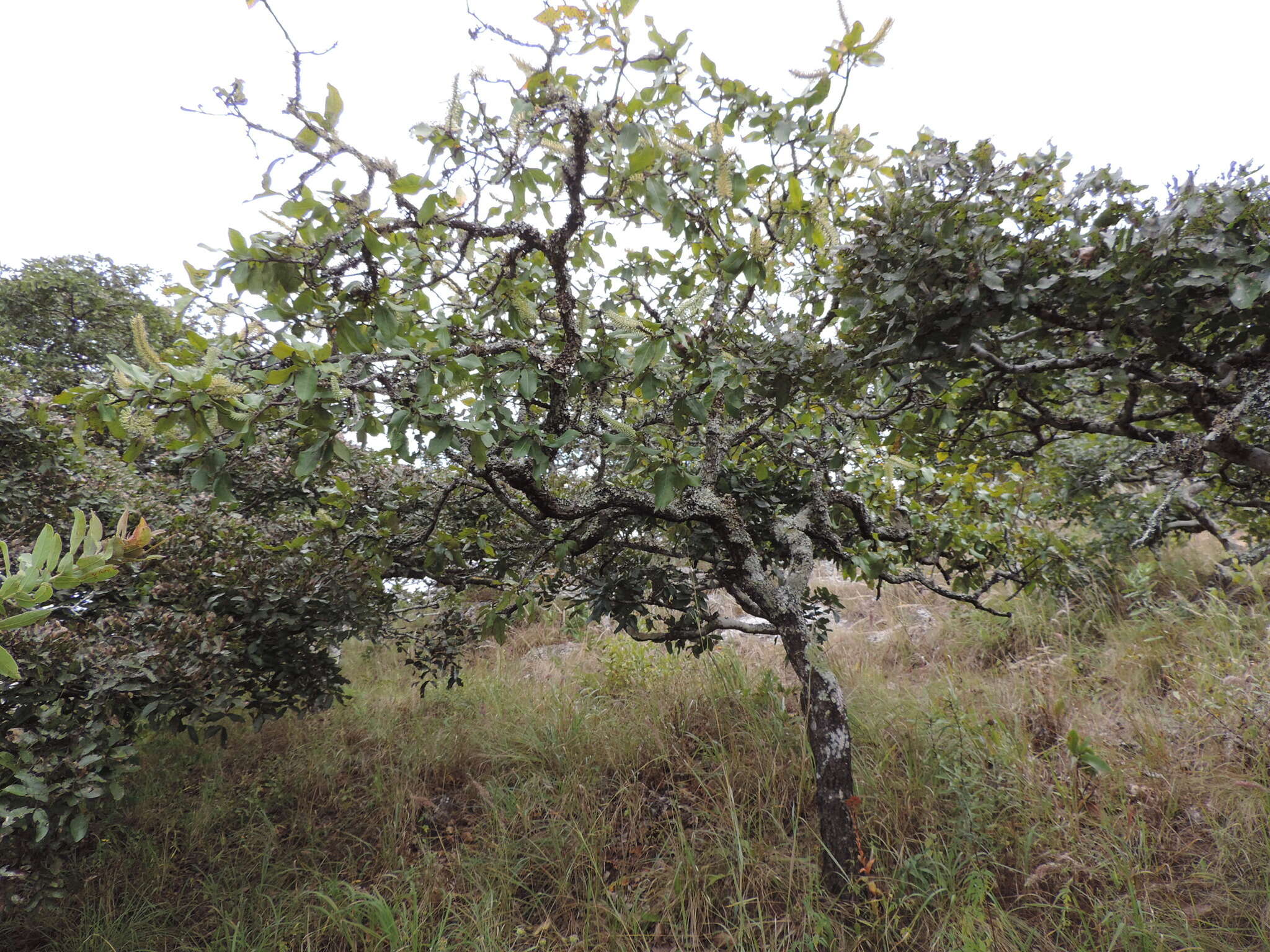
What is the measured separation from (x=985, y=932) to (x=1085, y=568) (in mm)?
3568

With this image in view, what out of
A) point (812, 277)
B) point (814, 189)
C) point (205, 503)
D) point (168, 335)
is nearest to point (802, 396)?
point (812, 277)

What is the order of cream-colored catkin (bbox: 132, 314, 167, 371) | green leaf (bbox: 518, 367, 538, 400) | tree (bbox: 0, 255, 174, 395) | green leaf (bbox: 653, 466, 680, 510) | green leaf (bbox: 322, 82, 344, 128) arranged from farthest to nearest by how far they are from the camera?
tree (bbox: 0, 255, 174, 395), green leaf (bbox: 653, 466, 680, 510), green leaf (bbox: 518, 367, 538, 400), green leaf (bbox: 322, 82, 344, 128), cream-colored catkin (bbox: 132, 314, 167, 371)

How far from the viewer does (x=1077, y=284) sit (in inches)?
62.2

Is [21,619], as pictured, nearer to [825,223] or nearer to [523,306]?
[523,306]

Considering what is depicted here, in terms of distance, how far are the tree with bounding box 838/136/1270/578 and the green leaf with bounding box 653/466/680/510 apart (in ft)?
2.00

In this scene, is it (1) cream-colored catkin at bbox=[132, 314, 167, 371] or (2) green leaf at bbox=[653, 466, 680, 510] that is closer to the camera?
(1) cream-colored catkin at bbox=[132, 314, 167, 371]

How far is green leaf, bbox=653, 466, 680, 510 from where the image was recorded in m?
1.70

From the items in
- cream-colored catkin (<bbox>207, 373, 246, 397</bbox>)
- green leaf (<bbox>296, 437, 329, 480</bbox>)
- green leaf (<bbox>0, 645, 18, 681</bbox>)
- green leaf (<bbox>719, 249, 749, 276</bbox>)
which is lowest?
green leaf (<bbox>0, 645, 18, 681</bbox>)

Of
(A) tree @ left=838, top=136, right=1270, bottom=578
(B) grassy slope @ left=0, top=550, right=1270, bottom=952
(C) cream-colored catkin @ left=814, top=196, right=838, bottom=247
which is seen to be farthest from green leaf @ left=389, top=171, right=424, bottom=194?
(B) grassy slope @ left=0, top=550, right=1270, bottom=952

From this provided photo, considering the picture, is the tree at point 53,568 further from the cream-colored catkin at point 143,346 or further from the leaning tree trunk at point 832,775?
the leaning tree trunk at point 832,775

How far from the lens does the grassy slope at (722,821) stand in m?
2.07

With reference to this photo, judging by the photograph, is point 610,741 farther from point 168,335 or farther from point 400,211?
point 168,335

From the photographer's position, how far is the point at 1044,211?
1609 millimetres

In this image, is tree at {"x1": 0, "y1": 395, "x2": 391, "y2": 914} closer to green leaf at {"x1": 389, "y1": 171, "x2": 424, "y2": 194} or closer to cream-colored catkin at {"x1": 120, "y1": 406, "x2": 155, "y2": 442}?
cream-colored catkin at {"x1": 120, "y1": 406, "x2": 155, "y2": 442}
